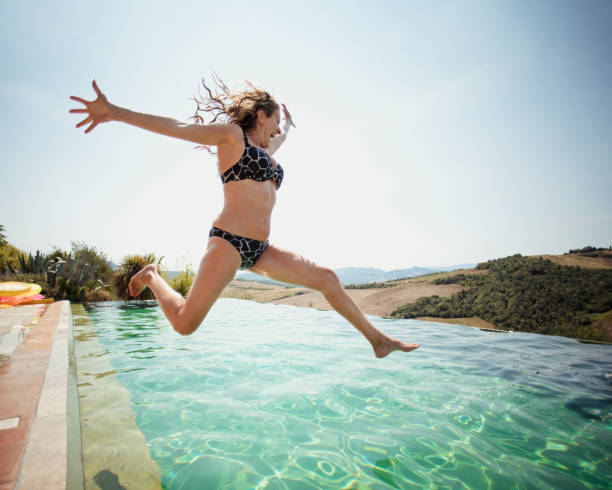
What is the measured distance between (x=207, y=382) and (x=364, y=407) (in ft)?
5.51

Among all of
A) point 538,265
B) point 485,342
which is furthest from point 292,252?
point 538,265

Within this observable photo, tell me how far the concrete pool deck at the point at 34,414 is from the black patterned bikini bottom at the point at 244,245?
1279 mm

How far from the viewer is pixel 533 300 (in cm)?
889

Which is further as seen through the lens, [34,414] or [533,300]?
[533,300]

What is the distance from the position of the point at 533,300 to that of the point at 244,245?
9.87 m

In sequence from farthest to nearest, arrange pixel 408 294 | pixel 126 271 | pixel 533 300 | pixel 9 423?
pixel 408 294, pixel 126 271, pixel 533 300, pixel 9 423

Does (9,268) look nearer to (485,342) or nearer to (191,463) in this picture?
(191,463)

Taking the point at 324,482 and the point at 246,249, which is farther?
the point at 246,249

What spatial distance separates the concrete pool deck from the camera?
117cm

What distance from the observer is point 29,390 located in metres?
1.99

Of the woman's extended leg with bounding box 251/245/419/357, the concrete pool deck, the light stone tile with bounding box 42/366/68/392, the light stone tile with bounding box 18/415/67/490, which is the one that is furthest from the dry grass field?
the light stone tile with bounding box 18/415/67/490

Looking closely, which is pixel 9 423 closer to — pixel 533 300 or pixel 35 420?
pixel 35 420

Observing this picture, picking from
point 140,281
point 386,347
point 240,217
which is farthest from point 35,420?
point 386,347

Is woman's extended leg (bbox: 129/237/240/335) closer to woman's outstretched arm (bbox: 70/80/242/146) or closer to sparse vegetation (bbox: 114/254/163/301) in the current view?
woman's outstretched arm (bbox: 70/80/242/146)
